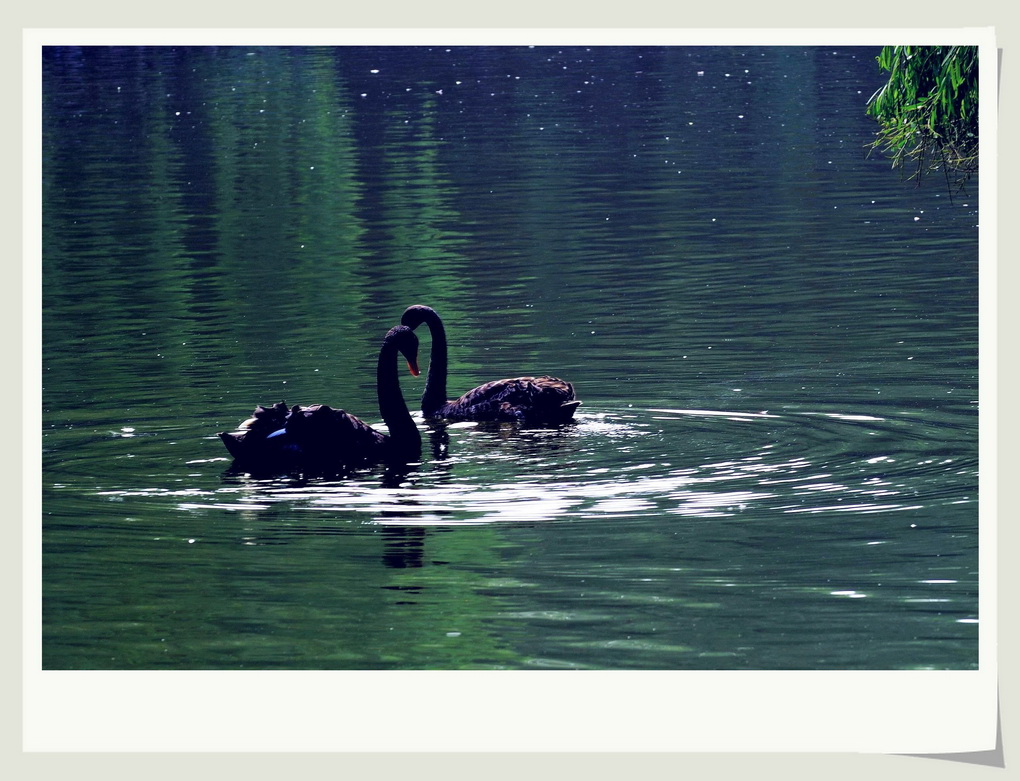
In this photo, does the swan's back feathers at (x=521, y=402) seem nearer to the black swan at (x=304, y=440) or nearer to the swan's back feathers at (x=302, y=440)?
the black swan at (x=304, y=440)

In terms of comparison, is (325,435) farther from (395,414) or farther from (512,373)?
(512,373)

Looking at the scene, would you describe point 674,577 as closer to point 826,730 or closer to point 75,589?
point 826,730

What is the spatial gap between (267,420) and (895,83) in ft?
18.9

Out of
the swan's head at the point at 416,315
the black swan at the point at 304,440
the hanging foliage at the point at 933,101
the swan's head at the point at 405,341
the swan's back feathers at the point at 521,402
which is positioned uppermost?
the hanging foliage at the point at 933,101

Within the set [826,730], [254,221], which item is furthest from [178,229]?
[826,730]

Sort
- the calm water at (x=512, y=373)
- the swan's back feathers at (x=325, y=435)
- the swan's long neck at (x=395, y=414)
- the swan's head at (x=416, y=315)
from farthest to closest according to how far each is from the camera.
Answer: the swan's head at (x=416, y=315) < the swan's long neck at (x=395, y=414) < the swan's back feathers at (x=325, y=435) < the calm water at (x=512, y=373)

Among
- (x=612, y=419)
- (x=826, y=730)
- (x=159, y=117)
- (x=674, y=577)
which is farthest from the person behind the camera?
(x=159, y=117)

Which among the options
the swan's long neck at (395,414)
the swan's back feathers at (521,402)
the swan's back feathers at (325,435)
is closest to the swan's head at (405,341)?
the swan's long neck at (395,414)

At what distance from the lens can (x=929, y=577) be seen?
9.86 metres

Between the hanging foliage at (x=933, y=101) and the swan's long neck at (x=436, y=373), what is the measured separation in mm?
4043

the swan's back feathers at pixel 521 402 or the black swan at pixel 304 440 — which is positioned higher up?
the swan's back feathers at pixel 521 402

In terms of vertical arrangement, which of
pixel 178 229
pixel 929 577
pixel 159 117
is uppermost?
pixel 159 117

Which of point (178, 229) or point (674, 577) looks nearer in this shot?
point (674, 577)

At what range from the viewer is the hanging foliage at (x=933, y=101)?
1342cm
